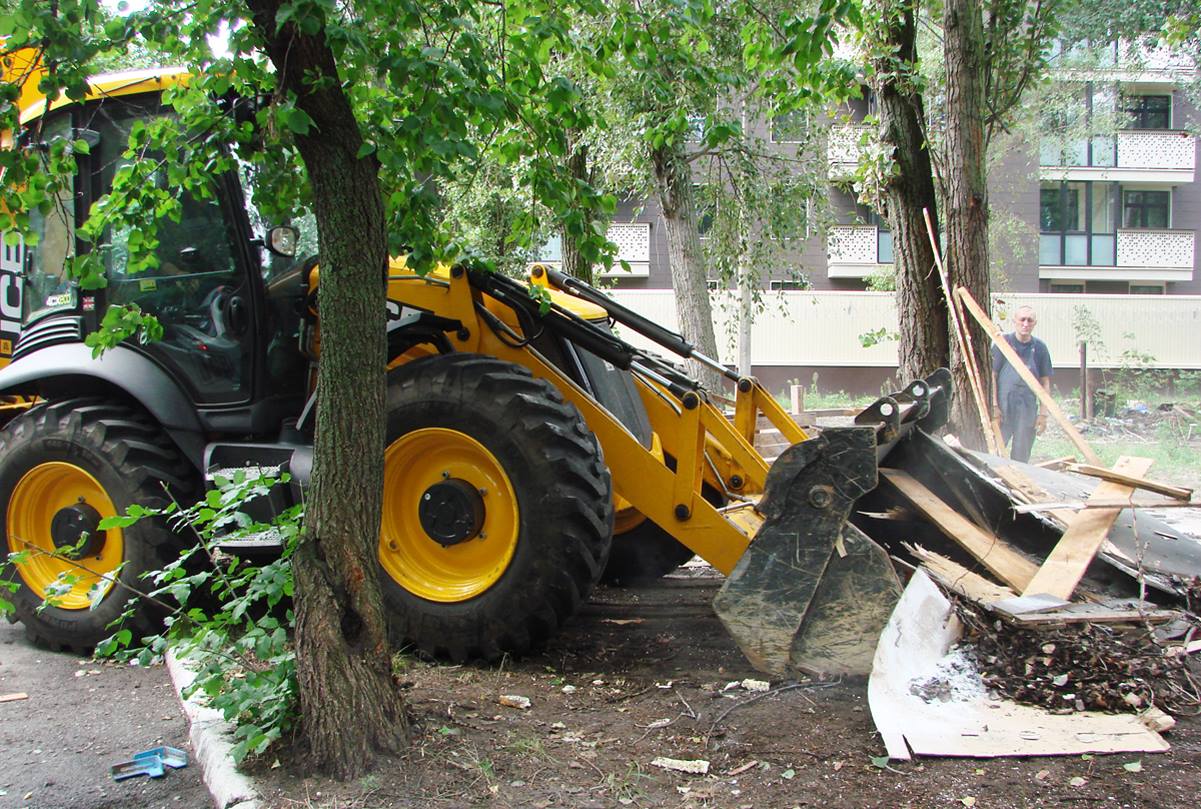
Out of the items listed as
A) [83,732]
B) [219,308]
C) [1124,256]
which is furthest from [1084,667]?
[1124,256]

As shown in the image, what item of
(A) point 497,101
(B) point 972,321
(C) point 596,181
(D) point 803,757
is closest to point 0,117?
(A) point 497,101

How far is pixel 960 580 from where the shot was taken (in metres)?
4.33

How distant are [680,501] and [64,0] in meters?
3.00

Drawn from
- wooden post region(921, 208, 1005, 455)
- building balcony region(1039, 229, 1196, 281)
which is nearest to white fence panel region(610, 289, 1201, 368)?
building balcony region(1039, 229, 1196, 281)

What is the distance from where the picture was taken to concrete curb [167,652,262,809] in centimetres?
328

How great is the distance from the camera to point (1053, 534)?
186 inches

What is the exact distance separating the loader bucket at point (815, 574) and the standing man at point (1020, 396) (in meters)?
6.21

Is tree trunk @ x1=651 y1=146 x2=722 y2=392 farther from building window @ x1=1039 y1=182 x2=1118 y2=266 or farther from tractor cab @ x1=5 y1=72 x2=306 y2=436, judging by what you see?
building window @ x1=1039 y1=182 x2=1118 y2=266

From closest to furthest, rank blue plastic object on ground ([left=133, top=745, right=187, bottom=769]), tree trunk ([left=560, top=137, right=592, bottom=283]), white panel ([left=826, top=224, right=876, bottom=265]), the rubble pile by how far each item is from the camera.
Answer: the rubble pile, blue plastic object on ground ([left=133, top=745, right=187, bottom=769]), tree trunk ([left=560, top=137, right=592, bottom=283]), white panel ([left=826, top=224, right=876, bottom=265])

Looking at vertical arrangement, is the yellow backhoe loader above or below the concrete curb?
above

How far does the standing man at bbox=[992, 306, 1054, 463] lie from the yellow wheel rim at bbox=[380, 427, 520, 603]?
644cm

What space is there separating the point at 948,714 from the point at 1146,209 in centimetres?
3307

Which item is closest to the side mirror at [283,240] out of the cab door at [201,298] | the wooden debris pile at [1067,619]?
the cab door at [201,298]

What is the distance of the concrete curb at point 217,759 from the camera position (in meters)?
3.28
